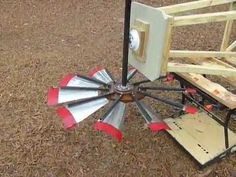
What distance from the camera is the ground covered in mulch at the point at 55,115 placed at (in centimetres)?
289

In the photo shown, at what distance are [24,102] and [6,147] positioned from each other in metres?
0.68

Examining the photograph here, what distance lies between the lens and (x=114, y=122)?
2.35 meters

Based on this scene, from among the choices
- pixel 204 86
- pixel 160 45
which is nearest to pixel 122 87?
pixel 160 45

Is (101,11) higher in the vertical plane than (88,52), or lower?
higher

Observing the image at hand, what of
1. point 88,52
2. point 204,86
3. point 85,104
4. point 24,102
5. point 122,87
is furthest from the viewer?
point 88,52

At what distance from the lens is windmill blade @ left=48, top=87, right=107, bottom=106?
8.21ft

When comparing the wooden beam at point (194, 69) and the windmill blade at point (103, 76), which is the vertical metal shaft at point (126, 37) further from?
the wooden beam at point (194, 69)

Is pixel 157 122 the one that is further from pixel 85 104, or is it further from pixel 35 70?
pixel 35 70

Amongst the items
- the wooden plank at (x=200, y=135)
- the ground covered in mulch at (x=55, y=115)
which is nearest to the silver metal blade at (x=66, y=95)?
the ground covered in mulch at (x=55, y=115)

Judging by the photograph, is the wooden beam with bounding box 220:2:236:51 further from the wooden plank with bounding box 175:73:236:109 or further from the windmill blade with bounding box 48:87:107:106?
the windmill blade with bounding box 48:87:107:106

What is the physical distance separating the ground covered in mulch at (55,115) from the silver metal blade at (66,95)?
2.08 ft

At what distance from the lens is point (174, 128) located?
10.6ft

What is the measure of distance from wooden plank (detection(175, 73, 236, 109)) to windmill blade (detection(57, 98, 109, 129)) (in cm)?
83

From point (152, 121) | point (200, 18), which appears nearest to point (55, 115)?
point (152, 121)
